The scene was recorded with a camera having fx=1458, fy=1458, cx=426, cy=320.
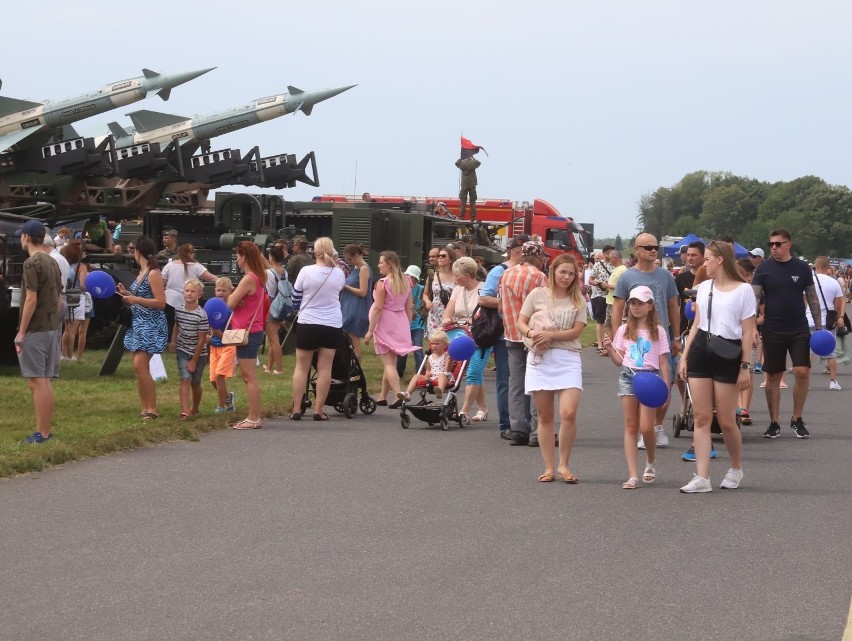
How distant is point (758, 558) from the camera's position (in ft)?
22.7

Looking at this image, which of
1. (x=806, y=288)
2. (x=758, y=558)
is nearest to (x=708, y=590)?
(x=758, y=558)

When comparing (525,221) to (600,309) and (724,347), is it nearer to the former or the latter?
(600,309)

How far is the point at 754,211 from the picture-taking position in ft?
596

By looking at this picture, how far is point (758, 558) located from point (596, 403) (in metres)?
8.48

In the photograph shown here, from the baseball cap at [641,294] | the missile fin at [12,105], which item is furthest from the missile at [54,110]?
the baseball cap at [641,294]

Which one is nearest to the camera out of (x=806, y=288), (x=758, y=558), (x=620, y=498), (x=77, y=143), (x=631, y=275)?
(x=758, y=558)

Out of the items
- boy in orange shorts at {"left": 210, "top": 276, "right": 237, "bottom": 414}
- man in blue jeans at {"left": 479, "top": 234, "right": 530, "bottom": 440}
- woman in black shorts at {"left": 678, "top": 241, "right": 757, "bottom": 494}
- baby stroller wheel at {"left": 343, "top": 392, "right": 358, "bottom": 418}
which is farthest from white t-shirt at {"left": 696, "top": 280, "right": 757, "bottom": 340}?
boy in orange shorts at {"left": 210, "top": 276, "right": 237, "bottom": 414}

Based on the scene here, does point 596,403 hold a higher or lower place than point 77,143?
lower

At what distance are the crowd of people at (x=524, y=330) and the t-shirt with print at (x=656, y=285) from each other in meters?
0.01

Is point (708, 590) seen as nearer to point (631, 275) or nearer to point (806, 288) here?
point (631, 275)

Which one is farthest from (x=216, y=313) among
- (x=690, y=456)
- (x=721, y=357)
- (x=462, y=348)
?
(x=721, y=357)

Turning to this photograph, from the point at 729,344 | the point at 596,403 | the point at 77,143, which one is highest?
the point at 77,143

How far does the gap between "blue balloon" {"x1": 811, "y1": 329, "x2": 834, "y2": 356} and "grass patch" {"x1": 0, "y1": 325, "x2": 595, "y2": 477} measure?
502 centimetres

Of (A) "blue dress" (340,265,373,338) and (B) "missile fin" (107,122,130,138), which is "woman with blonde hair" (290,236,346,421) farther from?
(B) "missile fin" (107,122,130,138)
